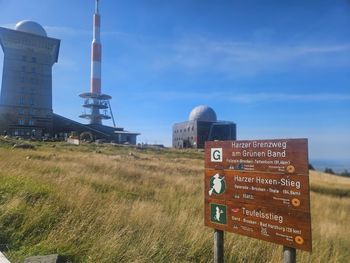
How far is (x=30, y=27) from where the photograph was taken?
82.1m

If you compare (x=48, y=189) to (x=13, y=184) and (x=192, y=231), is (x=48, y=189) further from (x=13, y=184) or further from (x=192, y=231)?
(x=192, y=231)

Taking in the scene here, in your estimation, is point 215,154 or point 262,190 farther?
point 215,154

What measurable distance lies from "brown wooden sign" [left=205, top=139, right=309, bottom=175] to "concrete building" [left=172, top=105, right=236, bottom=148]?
304 feet

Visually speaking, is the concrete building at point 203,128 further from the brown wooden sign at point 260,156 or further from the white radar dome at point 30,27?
the brown wooden sign at point 260,156

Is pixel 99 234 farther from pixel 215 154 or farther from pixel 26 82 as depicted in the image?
pixel 26 82

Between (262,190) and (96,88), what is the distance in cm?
8789

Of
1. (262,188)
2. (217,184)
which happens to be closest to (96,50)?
(217,184)

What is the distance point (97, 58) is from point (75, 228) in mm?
83328

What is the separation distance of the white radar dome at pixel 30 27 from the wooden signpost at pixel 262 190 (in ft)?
282

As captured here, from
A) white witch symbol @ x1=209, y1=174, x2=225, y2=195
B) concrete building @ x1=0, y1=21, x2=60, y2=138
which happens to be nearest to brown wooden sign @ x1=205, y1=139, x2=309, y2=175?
white witch symbol @ x1=209, y1=174, x2=225, y2=195

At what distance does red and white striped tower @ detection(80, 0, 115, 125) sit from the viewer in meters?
84.7

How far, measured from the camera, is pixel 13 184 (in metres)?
7.23

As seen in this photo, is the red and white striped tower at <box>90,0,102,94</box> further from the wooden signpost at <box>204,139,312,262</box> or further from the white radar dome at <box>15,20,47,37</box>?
the wooden signpost at <box>204,139,312,262</box>

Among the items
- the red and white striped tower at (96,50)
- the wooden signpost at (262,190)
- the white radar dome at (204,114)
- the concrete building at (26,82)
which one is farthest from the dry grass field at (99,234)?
the white radar dome at (204,114)
